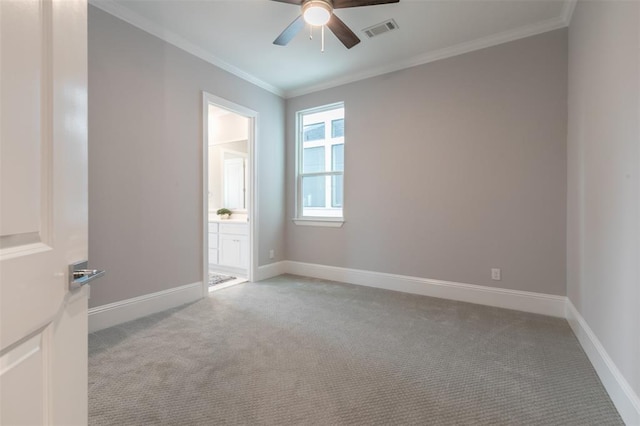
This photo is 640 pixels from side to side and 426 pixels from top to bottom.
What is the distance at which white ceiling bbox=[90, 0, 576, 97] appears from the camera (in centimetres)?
259

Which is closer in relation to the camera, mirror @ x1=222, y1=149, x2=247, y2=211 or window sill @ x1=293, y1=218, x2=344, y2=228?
window sill @ x1=293, y1=218, x2=344, y2=228

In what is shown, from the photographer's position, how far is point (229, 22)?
2818 millimetres

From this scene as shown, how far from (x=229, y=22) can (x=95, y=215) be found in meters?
2.12

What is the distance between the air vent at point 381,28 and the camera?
2830mm

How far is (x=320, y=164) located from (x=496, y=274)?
2600 millimetres

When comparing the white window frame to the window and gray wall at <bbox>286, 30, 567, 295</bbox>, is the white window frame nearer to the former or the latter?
the window

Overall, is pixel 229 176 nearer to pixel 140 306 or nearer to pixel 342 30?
pixel 140 306

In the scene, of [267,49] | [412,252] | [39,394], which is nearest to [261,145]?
[267,49]

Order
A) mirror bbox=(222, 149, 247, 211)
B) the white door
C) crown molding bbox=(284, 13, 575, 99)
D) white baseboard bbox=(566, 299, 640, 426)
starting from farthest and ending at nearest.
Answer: mirror bbox=(222, 149, 247, 211), crown molding bbox=(284, 13, 575, 99), white baseboard bbox=(566, 299, 640, 426), the white door

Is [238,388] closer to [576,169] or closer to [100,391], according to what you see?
[100,391]

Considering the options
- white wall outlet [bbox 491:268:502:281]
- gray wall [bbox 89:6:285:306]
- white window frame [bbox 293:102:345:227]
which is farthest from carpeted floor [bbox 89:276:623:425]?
white window frame [bbox 293:102:345:227]

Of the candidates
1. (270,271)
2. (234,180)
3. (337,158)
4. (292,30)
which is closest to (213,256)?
(270,271)

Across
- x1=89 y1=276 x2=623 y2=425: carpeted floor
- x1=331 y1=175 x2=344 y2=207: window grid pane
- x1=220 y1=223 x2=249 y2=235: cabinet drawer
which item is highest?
x1=331 y1=175 x2=344 y2=207: window grid pane

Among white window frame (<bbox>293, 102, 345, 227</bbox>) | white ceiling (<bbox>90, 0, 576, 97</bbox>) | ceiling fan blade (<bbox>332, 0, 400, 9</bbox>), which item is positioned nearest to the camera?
ceiling fan blade (<bbox>332, 0, 400, 9</bbox>)
